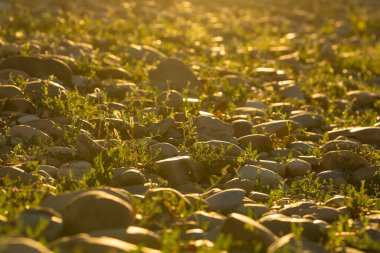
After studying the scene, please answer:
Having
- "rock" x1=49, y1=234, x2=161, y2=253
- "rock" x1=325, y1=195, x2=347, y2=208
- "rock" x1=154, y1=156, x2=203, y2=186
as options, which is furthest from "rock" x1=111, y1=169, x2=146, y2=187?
"rock" x1=49, y1=234, x2=161, y2=253

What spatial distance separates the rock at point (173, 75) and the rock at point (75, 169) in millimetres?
3107

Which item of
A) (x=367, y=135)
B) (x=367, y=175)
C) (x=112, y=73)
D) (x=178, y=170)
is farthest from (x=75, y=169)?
(x=112, y=73)

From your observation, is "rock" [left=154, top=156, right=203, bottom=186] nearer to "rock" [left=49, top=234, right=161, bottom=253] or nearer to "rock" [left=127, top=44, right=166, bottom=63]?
"rock" [left=49, top=234, right=161, bottom=253]

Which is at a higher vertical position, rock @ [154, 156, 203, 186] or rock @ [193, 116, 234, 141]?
rock @ [154, 156, 203, 186]

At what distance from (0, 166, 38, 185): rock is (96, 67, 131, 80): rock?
3.54 m

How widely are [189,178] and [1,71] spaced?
3.10 m

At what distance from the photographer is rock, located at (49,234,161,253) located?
333cm

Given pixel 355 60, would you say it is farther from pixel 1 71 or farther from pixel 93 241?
pixel 93 241

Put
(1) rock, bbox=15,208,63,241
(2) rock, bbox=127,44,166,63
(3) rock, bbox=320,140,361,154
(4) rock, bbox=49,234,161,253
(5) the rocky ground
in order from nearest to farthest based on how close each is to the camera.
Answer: (4) rock, bbox=49,234,161,253 < (1) rock, bbox=15,208,63,241 < (5) the rocky ground < (3) rock, bbox=320,140,361,154 < (2) rock, bbox=127,44,166,63

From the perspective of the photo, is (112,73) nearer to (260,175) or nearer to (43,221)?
(260,175)

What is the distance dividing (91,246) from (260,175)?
2343 mm

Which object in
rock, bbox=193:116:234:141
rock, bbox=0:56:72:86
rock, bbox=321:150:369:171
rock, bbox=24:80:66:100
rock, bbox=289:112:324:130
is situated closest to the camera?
rock, bbox=321:150:369:171

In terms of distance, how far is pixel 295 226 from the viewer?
408 cm

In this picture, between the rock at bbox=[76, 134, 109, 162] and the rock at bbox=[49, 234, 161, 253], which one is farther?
the rock at bbox=[76, 134, 109, 162]
